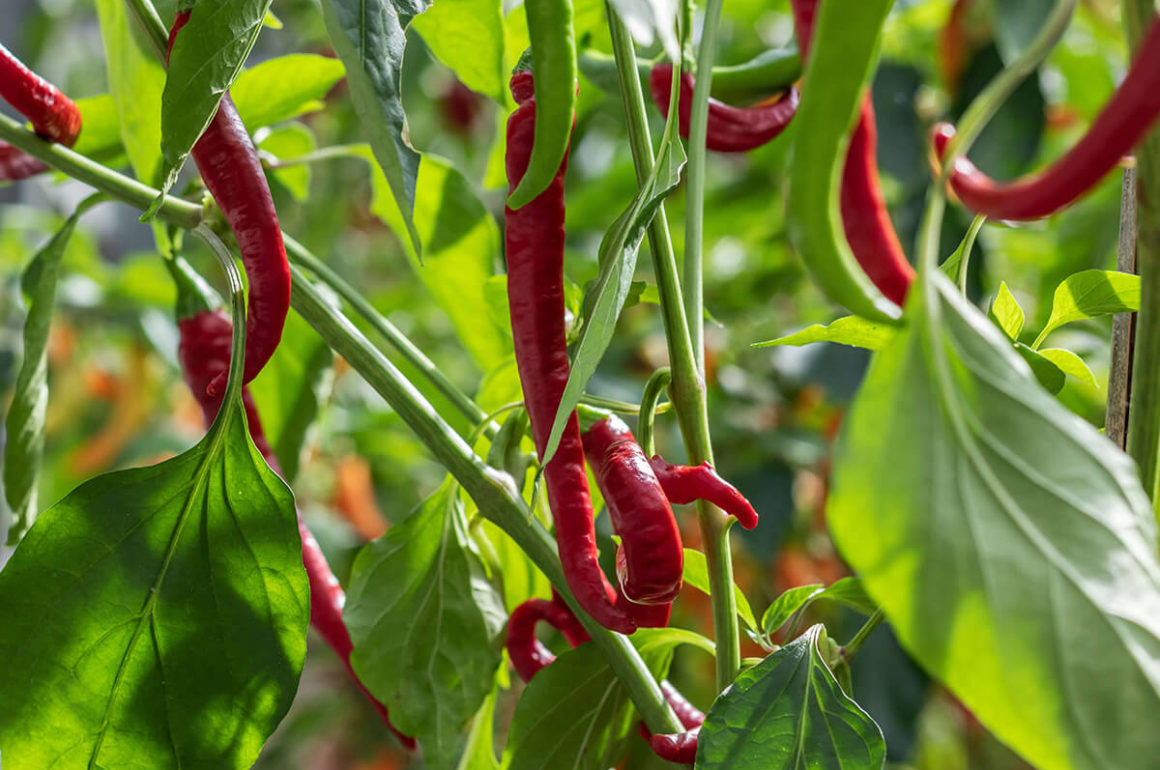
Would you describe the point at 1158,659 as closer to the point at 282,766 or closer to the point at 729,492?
the point at 729,492

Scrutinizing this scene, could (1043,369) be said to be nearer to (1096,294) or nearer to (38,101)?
(1096,294)

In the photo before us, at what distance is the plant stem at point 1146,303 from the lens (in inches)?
7.9

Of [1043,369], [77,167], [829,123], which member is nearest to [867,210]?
[829,123]

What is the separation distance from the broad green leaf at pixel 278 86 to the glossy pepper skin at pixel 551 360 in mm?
190

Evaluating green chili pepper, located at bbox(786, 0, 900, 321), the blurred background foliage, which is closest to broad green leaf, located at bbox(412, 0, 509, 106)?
the blurred background foliage

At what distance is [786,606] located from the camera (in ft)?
1.12

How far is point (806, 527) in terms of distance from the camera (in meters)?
1.08

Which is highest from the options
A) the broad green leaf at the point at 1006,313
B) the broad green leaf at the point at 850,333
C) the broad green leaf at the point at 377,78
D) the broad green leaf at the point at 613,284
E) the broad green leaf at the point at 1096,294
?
the broad green leaf at the point at 377,78

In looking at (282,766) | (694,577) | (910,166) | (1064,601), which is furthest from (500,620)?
(282,766)

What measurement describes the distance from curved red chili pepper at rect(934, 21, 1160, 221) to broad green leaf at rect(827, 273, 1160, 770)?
0.02 metres

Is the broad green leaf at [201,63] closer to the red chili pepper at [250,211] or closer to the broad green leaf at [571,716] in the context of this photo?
the red chili pepper at [250,211]

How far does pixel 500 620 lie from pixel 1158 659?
0.25m

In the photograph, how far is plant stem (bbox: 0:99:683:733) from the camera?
0.32 meters

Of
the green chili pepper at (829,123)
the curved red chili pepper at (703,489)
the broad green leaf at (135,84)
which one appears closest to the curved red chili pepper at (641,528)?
the curved red chili pepper at (703,489)
